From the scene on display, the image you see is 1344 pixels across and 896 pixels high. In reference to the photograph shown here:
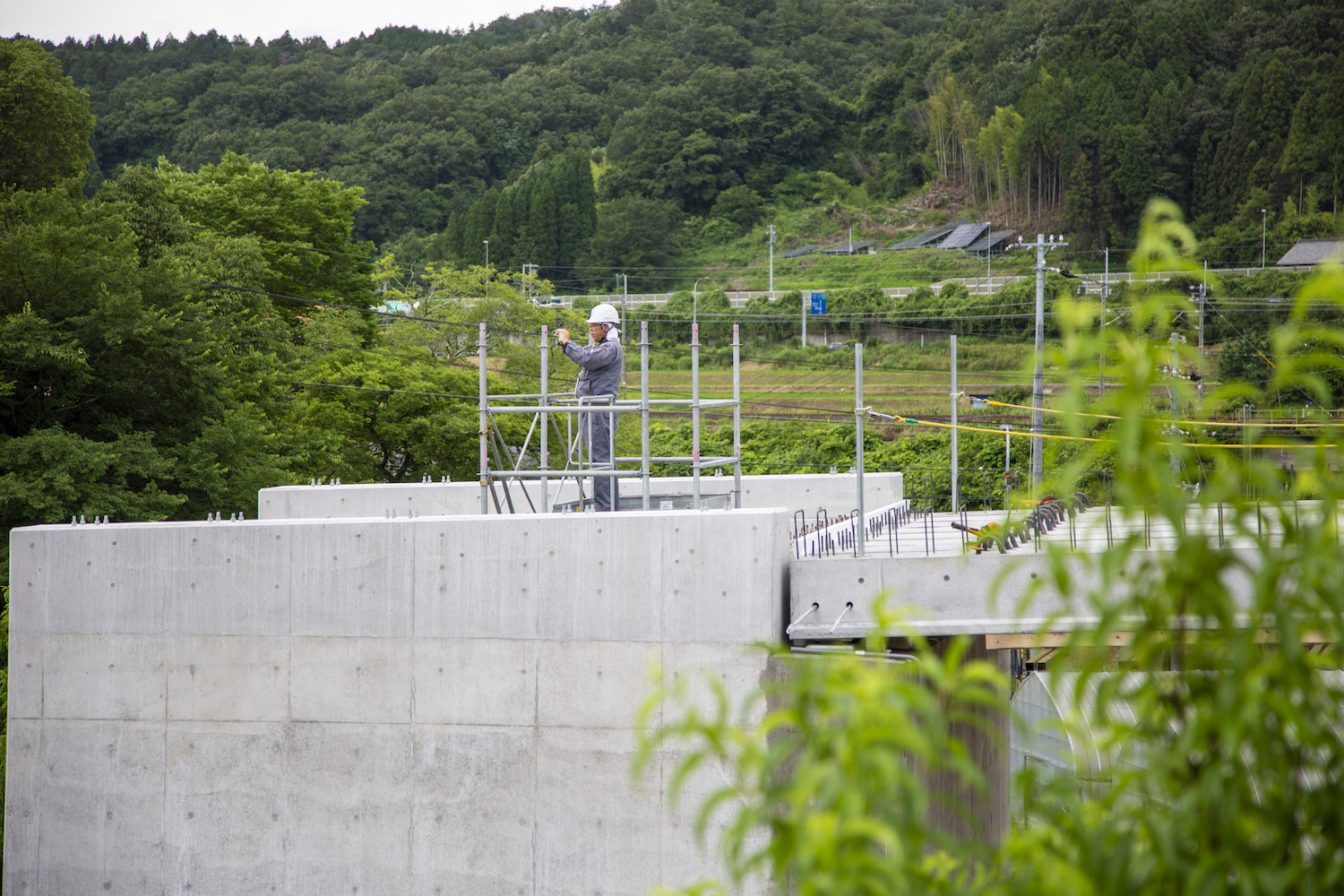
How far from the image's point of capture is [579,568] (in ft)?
34.5

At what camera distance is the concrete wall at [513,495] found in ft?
51.2

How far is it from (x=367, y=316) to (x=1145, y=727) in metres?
42.5

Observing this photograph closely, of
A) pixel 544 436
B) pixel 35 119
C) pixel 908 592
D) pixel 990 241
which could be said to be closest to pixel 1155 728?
pixel 908 592

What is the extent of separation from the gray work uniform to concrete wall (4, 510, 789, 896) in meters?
2.65

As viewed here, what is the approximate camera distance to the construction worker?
12.9 meters

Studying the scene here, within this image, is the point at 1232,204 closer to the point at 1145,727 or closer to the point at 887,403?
the point at 887,403

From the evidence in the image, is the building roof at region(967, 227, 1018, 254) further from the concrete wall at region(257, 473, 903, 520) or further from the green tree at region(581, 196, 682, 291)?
the concrete wall at region(257, 473, 903, 520)

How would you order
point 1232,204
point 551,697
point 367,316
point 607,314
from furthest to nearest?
point 1232,204 < point 367,316 < point 607,314 < point 551,697

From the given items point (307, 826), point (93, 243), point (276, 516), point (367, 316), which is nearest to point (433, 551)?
point (307, 826)

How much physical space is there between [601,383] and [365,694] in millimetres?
4273

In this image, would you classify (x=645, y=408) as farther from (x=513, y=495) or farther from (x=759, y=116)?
(x=759, y=116)

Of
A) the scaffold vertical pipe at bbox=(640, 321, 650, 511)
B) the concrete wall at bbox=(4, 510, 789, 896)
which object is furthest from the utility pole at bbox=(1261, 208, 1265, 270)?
the concrete wall at bbox=(4, 510, 789, 896)

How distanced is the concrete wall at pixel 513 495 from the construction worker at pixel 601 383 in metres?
1.16

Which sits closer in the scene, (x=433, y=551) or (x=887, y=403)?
(x=433, y=551)
